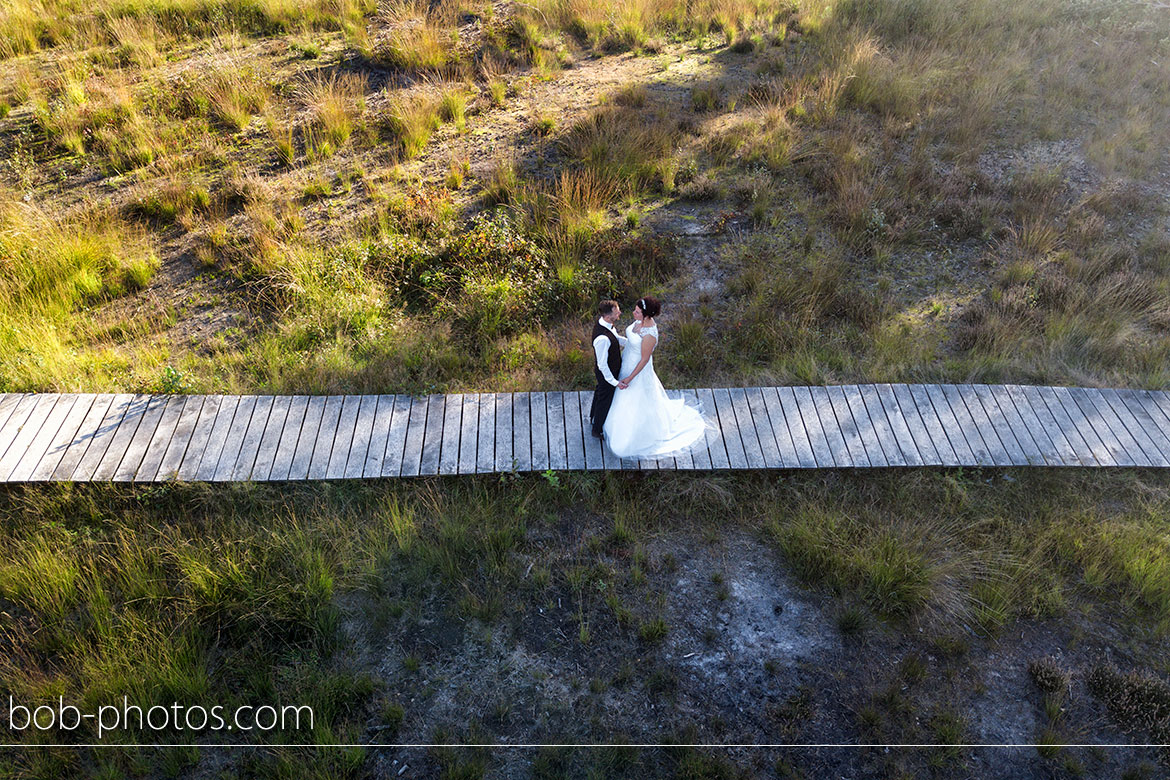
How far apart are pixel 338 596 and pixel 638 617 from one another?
2616mm

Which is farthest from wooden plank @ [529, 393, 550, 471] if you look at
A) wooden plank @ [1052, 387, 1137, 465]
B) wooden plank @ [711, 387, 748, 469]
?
wooden plank @ [1052, 387, 1137, 465]

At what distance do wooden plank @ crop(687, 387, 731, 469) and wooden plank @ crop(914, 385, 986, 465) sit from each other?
226cm

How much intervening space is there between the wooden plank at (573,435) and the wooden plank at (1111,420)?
560cm

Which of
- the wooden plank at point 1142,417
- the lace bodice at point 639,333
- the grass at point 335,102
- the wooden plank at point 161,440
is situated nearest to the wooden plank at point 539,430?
the lace bodice at point 639,333

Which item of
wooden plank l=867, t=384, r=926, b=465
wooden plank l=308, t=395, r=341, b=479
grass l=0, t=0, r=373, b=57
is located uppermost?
grass l=0, t=0, r=373, b=57

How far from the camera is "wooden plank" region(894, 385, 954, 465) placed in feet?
22.6

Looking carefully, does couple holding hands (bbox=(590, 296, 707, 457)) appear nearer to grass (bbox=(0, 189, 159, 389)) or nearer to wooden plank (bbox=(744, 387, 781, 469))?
wooden plank (bbox=(744, 387, 781, 469))

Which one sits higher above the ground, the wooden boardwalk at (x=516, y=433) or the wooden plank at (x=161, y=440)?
the wooden plank at (x=161, y=440)

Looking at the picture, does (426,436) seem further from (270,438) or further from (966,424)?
(966,424)

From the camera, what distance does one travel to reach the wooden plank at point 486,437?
6602 millimetres

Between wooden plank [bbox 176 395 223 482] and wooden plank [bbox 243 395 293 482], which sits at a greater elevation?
wooden plank [bbox 176 395 223 482]

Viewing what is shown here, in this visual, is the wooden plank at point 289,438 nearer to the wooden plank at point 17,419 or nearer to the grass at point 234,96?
the wooden plank at point 17,419

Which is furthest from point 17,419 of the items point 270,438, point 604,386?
point 604,386

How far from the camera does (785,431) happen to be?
7043 mm
